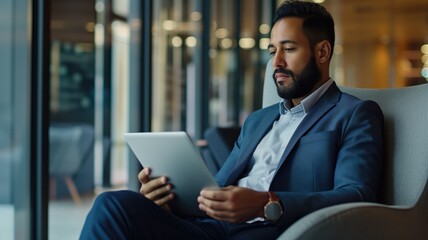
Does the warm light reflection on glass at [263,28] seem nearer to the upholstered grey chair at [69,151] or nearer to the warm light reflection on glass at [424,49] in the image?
the upholstered grey chair at [69,151]

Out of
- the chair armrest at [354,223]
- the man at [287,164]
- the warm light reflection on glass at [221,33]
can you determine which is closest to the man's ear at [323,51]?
the man at [287,164]

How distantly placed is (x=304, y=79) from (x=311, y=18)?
7.5 inches

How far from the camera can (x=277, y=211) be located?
155cm

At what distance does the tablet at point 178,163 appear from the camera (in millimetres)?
1609

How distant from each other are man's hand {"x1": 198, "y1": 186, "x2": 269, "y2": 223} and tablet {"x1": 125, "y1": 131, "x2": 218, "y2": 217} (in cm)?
9

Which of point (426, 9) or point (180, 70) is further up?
point (426, 9)

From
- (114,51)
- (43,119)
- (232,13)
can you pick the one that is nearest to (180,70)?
(114,51)

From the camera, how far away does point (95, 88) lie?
4574mm

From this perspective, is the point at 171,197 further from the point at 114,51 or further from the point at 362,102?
the point at 114,51

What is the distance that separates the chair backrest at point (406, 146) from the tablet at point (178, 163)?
573 mm

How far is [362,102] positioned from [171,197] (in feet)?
2.05

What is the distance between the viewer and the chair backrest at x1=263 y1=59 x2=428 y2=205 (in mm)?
1775

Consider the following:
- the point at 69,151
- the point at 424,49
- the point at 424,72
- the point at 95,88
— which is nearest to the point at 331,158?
the point at 69,151

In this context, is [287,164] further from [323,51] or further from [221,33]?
[221,33]
